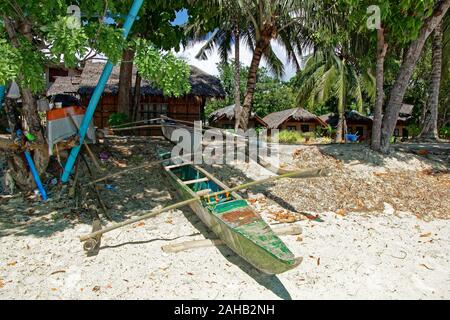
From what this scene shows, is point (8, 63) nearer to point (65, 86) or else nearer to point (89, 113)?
point (89, 113)

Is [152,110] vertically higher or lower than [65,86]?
lower

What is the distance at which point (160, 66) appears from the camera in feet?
18.6

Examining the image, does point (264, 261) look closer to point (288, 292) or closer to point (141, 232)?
Answer: point (288, 292)

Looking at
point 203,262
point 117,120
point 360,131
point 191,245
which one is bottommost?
point 203,262

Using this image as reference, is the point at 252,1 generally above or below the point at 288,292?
above

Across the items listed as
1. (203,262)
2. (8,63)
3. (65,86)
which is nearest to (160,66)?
(8,63)

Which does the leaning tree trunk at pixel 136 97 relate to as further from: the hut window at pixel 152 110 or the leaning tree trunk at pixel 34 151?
the leaning tree trunk at pixel 34 151

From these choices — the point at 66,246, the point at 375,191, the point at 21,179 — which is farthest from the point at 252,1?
the point at 66,246

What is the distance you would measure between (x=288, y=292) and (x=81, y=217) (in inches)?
172

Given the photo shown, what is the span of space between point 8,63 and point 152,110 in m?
12.7

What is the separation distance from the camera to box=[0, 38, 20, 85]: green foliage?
4527 mm

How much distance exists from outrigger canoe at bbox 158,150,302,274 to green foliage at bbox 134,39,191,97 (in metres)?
2.04

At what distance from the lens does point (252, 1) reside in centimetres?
1238

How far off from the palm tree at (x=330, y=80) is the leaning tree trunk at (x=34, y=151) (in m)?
16.5
